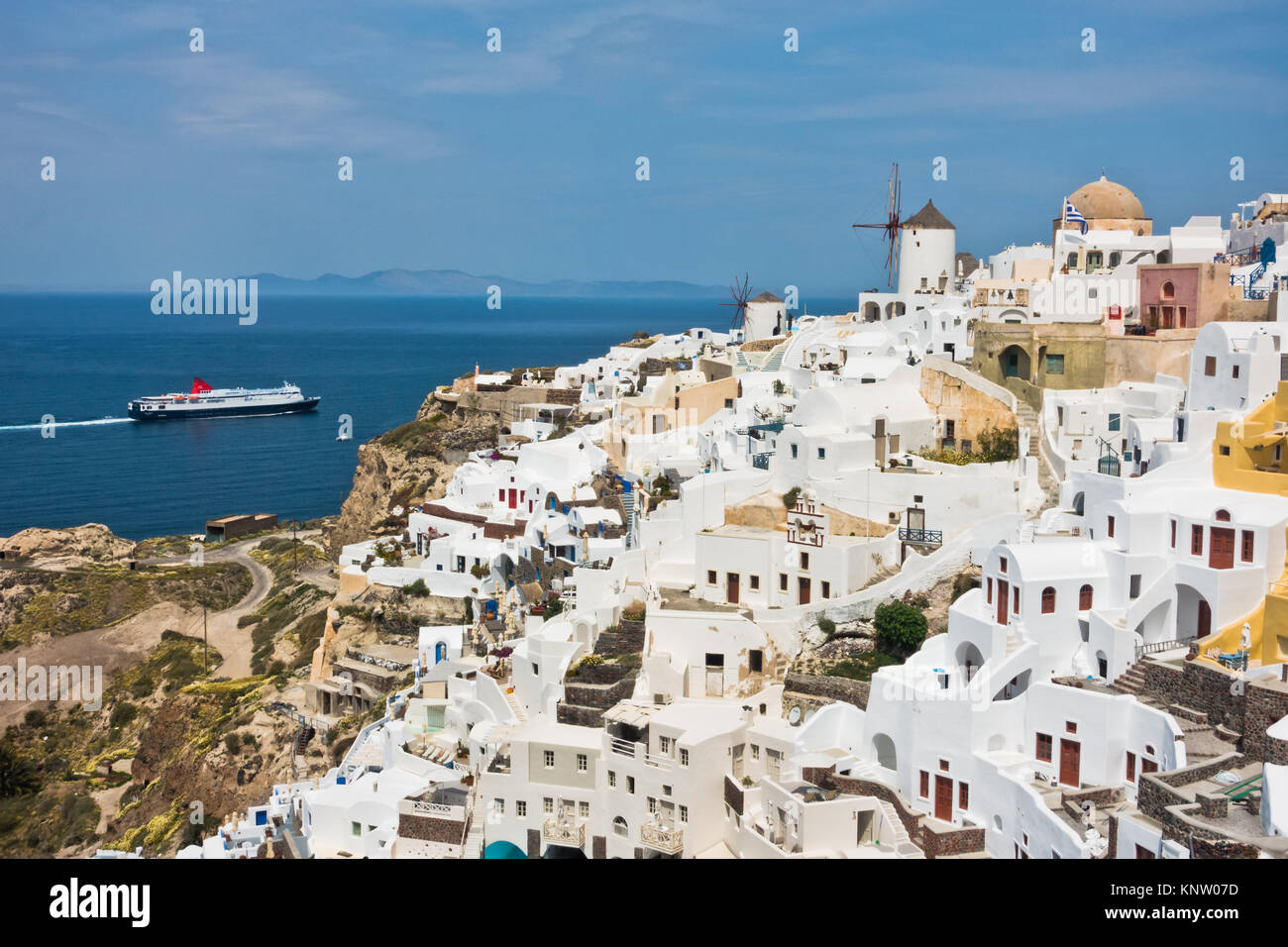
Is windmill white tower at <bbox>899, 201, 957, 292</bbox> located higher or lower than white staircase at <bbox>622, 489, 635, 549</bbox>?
higher

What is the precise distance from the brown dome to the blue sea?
130 feet

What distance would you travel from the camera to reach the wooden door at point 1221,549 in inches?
684

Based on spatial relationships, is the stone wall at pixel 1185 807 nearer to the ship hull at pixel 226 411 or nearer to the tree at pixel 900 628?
the tree at pixel 900 628

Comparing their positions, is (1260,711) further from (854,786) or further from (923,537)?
(923,537)

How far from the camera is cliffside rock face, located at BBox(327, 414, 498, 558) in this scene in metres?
42.7

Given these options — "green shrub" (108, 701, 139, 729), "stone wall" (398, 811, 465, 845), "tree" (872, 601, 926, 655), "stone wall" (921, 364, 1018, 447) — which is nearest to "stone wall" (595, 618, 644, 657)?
"tree" (872, 601, 926, 655)

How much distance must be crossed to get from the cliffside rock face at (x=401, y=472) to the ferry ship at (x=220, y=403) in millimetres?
55404

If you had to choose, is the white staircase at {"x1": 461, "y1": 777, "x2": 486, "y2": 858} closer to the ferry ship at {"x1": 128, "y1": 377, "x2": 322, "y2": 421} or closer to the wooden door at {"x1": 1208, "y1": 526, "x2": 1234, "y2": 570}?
the wooden door at {"x1": 1208, "y1": 526, "x2": 1234, "y2": 570}

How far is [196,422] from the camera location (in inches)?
3767

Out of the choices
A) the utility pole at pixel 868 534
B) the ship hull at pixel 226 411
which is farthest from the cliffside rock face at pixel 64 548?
the ship hull at pixel 226 411

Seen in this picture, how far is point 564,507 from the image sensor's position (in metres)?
30.6
